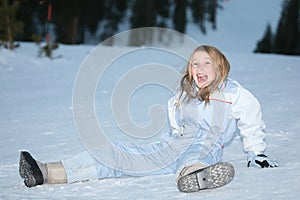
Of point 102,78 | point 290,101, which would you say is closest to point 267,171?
point 290,101

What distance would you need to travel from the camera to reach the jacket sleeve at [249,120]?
275cm

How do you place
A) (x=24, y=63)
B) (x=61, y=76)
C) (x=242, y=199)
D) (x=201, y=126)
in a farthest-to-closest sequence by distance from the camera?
(x=24, y=63) < (x=61, y=76) < (x=201, y=126) < (x=242, y=199)

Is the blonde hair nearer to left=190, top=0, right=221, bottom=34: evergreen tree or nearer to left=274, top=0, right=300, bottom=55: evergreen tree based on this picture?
left=274, top=0, right=300, bottom=55: evergreen tree

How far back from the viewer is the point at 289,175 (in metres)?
2.53

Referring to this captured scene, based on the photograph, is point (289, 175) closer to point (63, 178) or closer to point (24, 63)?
point (63, 178)

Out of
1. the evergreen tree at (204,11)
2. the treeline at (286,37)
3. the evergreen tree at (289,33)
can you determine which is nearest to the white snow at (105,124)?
the treeline at (286,37)

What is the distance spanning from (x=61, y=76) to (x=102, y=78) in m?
0.89

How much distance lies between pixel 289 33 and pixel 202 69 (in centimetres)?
1913

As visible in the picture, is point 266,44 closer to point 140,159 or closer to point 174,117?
point 174,117

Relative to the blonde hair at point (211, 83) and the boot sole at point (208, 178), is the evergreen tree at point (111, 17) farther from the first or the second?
the boot sole at point (208, 178)

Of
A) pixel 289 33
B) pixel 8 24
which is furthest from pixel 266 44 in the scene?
pixel 8 24

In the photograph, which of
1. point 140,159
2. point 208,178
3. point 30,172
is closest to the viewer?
point 208,178

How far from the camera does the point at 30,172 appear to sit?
8.31 ft

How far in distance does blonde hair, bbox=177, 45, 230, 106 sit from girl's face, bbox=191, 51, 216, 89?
0.06 ft
